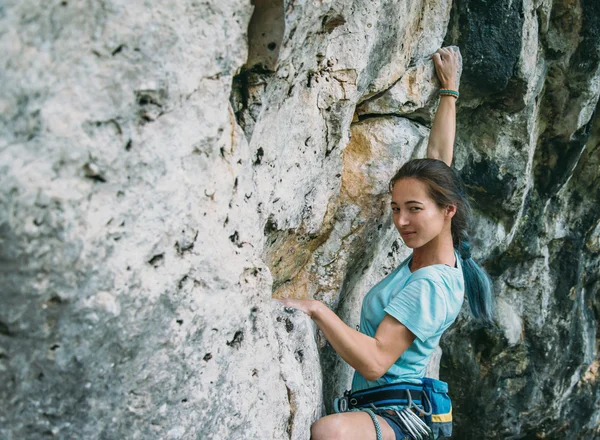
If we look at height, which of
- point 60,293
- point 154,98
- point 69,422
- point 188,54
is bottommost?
point 69,422

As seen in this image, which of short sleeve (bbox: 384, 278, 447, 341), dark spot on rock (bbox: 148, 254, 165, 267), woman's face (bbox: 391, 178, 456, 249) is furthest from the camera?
woman's face (bbox: 391, 178, 456, 249)

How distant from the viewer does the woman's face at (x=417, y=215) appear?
2748 millimetres

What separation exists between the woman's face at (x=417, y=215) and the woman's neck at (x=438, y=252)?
0.06m

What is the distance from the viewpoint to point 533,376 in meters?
4.96

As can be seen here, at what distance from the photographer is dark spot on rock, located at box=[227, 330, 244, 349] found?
81.0 inches

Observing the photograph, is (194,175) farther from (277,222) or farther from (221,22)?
(277,222)

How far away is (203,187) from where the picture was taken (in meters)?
1.89

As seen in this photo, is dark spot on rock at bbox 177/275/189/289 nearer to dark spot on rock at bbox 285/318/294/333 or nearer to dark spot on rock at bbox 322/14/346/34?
dark spot on rock at bbox 285/318/294/333

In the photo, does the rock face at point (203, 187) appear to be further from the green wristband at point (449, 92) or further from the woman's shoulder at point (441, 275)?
the woman's shoulder at point (441, 275)

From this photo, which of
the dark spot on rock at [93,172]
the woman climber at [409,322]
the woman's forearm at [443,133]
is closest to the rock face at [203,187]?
the dark spot on rock at [93,172]

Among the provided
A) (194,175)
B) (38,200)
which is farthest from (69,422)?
(194,175)

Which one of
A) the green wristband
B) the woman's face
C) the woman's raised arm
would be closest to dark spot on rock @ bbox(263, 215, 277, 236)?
the woman's face

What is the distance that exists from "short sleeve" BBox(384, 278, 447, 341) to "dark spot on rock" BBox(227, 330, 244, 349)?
0.72 meters

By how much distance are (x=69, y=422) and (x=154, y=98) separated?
0.94 m
